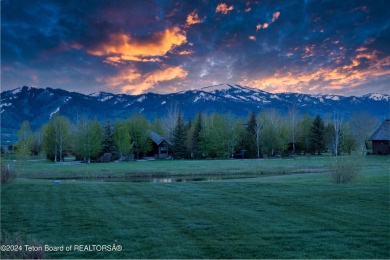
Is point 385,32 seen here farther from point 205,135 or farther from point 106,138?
point 106,138

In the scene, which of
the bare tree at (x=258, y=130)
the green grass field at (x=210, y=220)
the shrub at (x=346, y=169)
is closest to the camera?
the green grass field at (x=210, y=220)

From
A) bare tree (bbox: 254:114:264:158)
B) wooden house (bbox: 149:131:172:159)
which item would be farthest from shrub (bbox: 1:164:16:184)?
wooden house (bbox: 149:131:172:159)

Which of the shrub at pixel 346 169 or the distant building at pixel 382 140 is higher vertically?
the distant building at pixel 382 140

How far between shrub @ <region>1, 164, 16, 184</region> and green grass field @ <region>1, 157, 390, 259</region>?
2.63 metres

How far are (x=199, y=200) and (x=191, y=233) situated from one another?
5372mm

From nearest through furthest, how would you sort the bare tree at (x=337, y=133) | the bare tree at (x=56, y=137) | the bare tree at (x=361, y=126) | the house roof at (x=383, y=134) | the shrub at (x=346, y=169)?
the shrub at (x=346, y=169) → the bare tree at (x=337, y=133) → the house roof at (x=383, y=134) → the bare tree at (x=56, y=137) → the bare tree at (x=361, y=126)

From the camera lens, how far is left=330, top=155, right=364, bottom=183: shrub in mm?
20344

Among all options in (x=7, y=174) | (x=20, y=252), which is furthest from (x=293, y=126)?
(x=20, y=252)

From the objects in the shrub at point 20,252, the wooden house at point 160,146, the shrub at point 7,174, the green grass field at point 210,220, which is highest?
the wooden house at point 160,146

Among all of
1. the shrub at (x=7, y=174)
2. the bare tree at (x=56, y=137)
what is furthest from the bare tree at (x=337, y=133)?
the bare tree at (x=56, y=137)

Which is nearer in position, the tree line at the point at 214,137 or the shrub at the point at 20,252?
the shrub at the point at 20,252

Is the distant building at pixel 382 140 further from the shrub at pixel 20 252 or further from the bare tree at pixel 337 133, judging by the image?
the shrub at pixel 20 252

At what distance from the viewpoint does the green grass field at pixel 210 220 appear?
315 inches

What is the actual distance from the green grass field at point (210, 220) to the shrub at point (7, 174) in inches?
104
